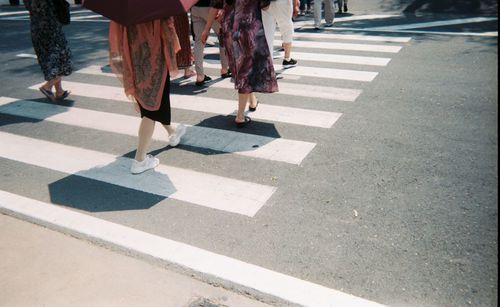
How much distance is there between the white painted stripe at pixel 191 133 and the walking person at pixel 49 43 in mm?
402

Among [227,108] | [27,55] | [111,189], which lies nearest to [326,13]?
[227,108]

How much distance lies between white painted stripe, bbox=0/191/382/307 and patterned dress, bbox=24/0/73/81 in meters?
3.02

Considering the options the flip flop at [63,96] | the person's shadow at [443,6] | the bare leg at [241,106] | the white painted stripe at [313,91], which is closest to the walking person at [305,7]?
the person's shadow at [443,6]

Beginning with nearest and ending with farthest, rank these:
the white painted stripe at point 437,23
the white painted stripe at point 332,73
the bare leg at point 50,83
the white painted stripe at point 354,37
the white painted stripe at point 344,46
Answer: the bare leg at point 50,83, the white painted stripe at point 332,73, the white painted stripe at point 344,46, the white painted stripe at point 354,37, the white painted stripe at point 437,23

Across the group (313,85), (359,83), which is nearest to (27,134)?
(313,85)

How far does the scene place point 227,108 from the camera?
20.1ft

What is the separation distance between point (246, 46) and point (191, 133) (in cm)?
118

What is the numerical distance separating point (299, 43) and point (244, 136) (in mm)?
5124

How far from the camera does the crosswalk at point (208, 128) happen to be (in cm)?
411

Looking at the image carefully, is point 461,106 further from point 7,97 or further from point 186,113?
point 7,97

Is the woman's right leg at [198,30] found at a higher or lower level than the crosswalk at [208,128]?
higher

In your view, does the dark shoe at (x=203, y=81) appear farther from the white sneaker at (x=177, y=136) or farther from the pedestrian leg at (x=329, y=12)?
the pedestrian leg at (x=329, y=12)

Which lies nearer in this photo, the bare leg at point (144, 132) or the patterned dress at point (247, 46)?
the bare leg at point (144, 132)

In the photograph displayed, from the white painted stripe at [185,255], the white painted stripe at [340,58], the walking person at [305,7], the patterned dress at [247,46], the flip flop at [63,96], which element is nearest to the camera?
the white painted stripe at [185,255]
